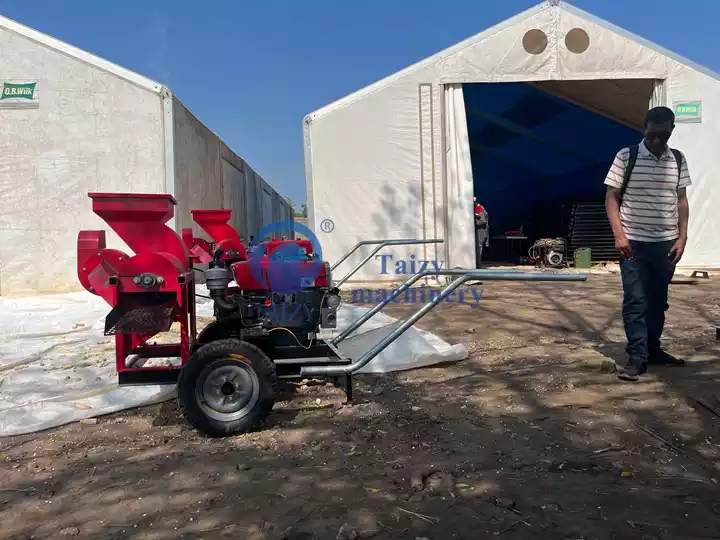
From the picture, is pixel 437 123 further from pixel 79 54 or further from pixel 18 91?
pixel 18 91

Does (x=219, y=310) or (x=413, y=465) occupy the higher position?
(x=219, y=310)

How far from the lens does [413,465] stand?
250 cm

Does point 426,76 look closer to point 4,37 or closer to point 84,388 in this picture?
point 4,37

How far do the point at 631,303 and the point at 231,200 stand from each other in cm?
1222

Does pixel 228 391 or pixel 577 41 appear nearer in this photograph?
pixel 228 391

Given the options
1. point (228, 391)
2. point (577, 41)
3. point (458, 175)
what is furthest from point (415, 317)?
point (577, 41)

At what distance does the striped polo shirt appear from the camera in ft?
12.1

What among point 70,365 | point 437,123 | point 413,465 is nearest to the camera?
point 413,465

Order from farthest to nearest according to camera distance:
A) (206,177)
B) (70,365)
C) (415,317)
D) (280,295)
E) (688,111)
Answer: (206,177)
(688,111)
(70,365)
(280,295)
(415,317)

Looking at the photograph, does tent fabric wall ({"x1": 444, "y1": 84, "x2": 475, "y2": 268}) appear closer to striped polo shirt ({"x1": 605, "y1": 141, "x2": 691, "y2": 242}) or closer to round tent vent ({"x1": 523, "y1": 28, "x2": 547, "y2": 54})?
round tent vent ({"x1": 523, "y1": 28, "x2": 547, "y2": 54})

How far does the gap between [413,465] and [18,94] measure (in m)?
9.03

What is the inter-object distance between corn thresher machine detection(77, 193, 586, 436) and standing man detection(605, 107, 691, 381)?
1.30 meters

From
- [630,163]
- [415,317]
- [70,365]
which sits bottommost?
[70,365]

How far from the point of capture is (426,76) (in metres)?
10.1
